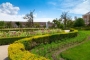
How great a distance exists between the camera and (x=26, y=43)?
36.7 feet

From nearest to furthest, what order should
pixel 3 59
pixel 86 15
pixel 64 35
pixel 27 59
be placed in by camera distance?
pixel 27 59, pixel 3 59, pixel 64 35, pixel 86 15

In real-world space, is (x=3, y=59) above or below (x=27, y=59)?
below

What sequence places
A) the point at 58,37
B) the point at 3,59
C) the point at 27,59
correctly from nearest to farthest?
the point at 27,59 → the point at 3,59 → the point at 58,37

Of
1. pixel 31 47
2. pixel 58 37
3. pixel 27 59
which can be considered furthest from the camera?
pixel 58 37

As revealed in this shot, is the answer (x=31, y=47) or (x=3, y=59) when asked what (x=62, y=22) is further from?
(x=3, y=59)

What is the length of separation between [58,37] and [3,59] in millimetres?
8419

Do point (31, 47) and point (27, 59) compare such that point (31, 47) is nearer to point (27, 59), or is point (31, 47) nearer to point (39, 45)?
point (39, 45)

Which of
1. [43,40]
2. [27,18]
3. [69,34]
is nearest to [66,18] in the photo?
[27,18]

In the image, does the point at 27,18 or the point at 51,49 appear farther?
the point at 27,18

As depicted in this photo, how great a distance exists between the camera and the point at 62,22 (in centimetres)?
5544

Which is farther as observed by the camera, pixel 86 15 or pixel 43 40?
pixel 86 15

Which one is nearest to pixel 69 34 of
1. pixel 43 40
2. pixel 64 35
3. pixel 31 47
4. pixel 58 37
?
pixel 64 35

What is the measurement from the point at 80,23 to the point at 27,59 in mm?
51995

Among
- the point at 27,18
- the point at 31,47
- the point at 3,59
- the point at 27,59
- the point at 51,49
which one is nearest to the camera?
the point at 27,59
